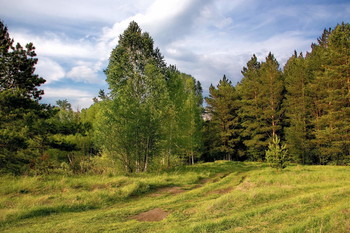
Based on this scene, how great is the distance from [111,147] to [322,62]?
32621mm

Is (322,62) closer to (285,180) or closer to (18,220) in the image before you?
(285,180)

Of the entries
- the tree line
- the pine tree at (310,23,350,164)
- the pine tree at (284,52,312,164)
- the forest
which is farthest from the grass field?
the pine tree at (284,52,312,164)

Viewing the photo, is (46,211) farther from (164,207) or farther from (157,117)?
(157,117)

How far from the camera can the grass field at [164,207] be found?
25.5 feet

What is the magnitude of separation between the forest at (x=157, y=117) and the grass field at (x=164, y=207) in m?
4.61

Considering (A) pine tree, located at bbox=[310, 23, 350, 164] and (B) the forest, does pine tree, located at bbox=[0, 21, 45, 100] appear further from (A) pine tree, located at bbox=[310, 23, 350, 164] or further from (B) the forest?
(A) pine tree, located at bbox=[310, 23, 350, 164]

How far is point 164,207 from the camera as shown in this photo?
1110 cm

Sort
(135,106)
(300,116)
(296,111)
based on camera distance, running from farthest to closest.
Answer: (296,111) → (300,116) → (135,106)

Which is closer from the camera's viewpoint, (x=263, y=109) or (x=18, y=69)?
(x=18, y=69)

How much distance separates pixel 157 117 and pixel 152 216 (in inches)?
531

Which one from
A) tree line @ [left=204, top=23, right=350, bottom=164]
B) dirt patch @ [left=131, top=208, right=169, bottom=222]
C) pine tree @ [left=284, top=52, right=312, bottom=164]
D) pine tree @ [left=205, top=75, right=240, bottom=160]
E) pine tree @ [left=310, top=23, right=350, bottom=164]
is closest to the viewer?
dirt patch @ [left=131, top=208, right=169, bottom=222]

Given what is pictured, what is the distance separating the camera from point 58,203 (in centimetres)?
1177

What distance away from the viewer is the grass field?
25.5 ft

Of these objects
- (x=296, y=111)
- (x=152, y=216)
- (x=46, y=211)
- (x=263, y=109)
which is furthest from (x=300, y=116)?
(x=46, y=211)
